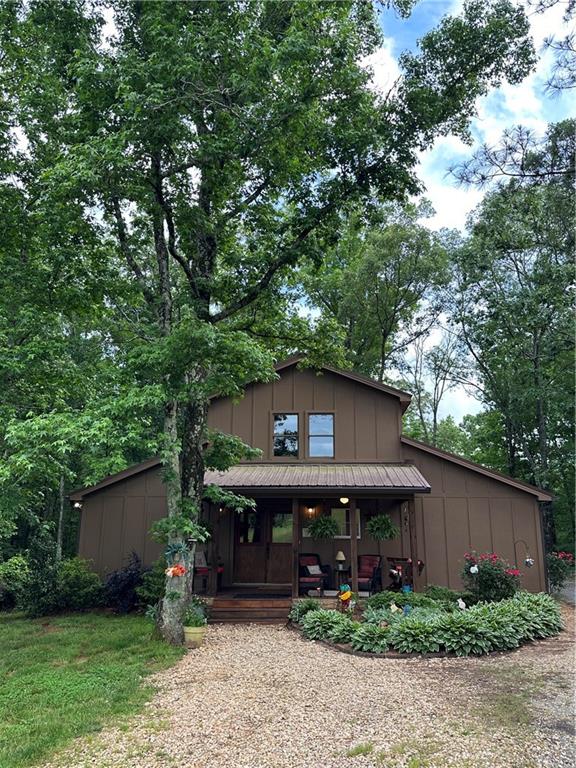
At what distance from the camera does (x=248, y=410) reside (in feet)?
45.3

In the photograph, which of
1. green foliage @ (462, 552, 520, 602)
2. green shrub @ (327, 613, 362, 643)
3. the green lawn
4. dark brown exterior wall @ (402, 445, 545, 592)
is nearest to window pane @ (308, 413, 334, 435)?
dark brown exterior wall @ (402, 445, 545, 592)

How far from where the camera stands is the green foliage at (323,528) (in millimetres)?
12072

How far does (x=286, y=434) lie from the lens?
1368 cm

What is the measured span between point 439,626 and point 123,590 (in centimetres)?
675

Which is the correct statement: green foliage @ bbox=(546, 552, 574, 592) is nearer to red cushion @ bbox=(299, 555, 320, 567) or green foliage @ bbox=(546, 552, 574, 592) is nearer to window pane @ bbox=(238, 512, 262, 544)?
red cushion @ bbox=(299, 555, 320, 567)

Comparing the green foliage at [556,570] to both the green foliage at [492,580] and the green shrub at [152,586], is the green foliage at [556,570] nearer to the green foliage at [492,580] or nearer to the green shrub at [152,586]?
the green foliage at [492,580]

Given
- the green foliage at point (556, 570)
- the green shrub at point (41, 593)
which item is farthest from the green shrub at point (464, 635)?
the green shrub at point (41, 593)

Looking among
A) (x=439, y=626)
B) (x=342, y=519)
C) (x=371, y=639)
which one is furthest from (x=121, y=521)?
(x=439, y=626)

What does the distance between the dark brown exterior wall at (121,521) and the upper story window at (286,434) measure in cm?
324

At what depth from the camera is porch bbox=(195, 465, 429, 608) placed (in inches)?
436

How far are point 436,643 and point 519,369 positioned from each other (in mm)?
14332

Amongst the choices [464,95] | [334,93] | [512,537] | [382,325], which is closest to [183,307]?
[334,93]

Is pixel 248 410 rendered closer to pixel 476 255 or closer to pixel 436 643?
pixel 436 643

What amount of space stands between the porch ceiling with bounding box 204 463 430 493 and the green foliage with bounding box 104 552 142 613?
2.59m
